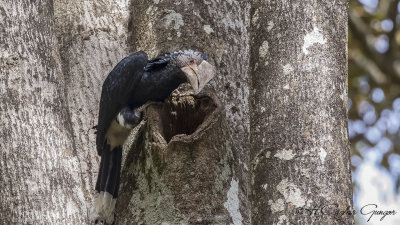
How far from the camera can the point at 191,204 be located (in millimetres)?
2309

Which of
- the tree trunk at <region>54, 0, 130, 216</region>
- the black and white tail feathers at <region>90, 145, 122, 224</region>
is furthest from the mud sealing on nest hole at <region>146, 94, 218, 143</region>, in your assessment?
the tree trunk at <region>54, 0, 130, 216</region>

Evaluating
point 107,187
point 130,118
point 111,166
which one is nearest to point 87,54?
point 130,118

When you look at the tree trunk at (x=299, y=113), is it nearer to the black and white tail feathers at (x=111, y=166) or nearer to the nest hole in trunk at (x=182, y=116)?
the nest hole in trunk at (x=182, y=116)

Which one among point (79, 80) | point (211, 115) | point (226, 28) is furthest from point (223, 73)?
point (79, 80)

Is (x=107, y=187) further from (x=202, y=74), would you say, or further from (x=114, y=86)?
(x=202, y=74)

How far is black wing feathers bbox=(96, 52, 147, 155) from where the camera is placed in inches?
120

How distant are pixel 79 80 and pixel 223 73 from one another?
80 centimetres

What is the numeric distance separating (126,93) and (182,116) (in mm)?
858

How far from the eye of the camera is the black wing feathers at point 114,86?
3061 mm

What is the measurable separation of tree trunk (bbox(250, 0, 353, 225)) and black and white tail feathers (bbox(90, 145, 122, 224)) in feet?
2.35

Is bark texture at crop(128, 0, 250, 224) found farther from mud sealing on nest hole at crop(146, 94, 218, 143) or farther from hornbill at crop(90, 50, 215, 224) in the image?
mud sealing on nest hole at crop(146, 94, 218, 143)

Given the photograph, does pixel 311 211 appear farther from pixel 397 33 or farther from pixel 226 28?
pixel 397 33

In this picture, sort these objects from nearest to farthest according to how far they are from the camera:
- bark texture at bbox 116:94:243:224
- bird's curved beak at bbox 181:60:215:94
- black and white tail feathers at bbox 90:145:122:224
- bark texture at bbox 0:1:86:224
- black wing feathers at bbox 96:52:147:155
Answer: bark texture at bbox 116:94:243:224
bark texture at bbox 0:1:86:224
black and white tail feathers at bbox 90:145:122:224
bird's curved beak at bbox 181:60:215:94
black wing feathers at bbox 96:52:147:155

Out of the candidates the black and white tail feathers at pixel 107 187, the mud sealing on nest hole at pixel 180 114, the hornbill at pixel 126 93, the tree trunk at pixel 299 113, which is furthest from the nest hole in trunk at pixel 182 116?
the black and white tail feathers at pixel 107 187
